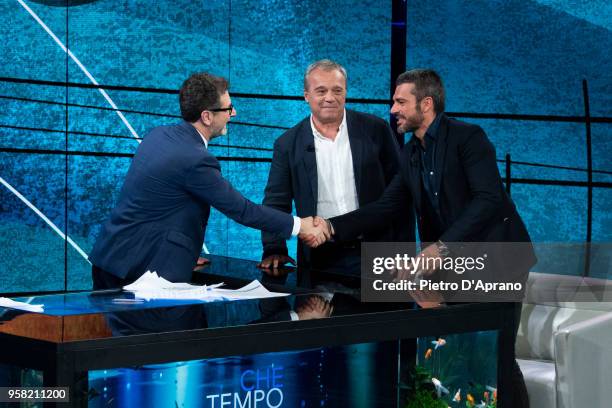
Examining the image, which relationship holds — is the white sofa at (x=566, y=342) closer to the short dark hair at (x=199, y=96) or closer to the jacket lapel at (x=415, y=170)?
the jacket lapel at (x=415, y=170)

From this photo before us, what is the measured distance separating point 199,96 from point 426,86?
0.83 metres

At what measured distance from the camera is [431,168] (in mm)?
3621

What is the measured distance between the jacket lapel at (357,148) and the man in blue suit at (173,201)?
1.88 feet

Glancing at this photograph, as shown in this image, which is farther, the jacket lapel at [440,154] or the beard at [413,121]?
the beard at [413,121]

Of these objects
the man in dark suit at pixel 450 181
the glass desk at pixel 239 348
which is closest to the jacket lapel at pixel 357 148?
the man in dark suit at pixel 450 181

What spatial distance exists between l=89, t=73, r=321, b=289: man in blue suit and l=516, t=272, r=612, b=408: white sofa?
1.13 meters

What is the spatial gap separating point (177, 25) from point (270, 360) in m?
3.85

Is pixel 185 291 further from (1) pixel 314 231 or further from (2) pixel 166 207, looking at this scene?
(1) pixel 314 231

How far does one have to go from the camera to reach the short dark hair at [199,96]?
366cm

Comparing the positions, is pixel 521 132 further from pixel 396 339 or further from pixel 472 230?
pixel 396 339

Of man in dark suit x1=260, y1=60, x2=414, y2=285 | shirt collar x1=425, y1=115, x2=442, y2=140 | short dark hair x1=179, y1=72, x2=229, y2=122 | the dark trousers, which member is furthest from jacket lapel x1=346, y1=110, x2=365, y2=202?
short dark hair x1=179, y1=72, x2=229, y2=122

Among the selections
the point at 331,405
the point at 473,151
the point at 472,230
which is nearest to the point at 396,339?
the point at 331,405

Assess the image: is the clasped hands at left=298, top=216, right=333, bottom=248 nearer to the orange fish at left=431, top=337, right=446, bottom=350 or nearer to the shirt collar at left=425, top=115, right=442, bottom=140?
the shirt collar at left=425, top=115, right=442, bottom=140

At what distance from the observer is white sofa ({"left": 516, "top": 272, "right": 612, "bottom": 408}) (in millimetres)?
3344
